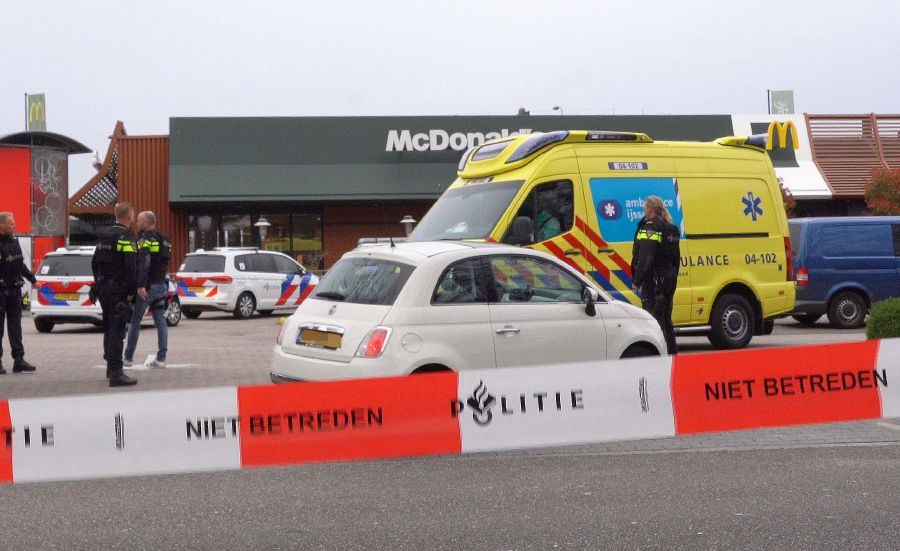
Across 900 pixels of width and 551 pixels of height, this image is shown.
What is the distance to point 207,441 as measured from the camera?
619 centimetres

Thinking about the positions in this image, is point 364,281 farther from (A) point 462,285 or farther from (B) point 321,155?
(B) point 321,155

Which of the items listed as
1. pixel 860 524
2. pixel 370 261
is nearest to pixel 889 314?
→ pixel 370 261

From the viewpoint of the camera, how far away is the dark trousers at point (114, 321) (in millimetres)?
11469

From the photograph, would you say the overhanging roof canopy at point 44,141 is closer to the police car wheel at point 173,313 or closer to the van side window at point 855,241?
the police car wheel at point 173,313

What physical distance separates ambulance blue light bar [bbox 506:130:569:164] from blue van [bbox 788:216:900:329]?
662 centimetres

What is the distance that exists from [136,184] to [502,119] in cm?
1159

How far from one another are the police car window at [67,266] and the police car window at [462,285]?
43.4ft

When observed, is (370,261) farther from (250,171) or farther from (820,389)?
(250,171)

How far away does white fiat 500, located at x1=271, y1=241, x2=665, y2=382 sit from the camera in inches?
324

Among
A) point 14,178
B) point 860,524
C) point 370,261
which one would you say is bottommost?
point 860,524

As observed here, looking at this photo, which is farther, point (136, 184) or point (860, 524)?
point (136, 184)

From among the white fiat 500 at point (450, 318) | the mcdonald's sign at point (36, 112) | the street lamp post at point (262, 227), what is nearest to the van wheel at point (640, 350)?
the white fiat 500 at point (450, 318)

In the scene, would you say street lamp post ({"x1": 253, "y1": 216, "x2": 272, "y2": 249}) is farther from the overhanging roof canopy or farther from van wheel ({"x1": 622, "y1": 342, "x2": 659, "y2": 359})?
van wheel ({"x1": 622, "y1": 342, "x2": 659, "y2": 359})

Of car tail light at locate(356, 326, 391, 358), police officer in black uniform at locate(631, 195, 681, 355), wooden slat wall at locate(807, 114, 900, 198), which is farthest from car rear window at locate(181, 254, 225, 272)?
wooden slat wall at locate(807, 114, 900, 198)
